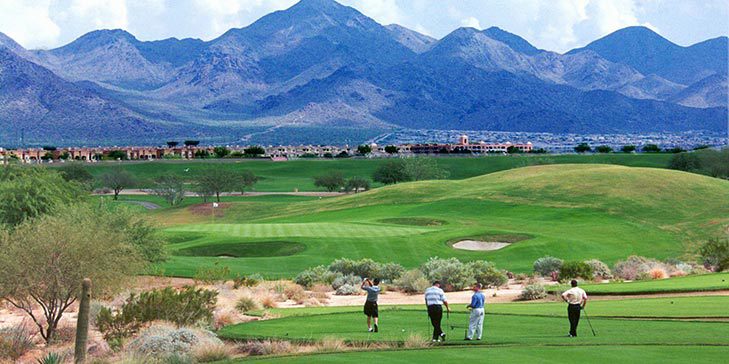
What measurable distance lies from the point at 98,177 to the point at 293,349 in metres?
131

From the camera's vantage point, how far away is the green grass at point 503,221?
166 feet

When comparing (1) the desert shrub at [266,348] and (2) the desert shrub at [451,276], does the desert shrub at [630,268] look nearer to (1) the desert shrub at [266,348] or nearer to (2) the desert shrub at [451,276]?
(2) the desert shrub at [451,276]

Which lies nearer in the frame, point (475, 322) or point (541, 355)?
point (541, 355)

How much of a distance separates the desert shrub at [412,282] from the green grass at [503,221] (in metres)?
7.02

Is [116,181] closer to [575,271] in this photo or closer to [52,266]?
[575,271]

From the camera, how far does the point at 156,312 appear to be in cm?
2803

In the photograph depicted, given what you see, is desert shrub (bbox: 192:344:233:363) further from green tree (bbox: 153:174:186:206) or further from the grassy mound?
green tree (bbox: 153:174:186:206)

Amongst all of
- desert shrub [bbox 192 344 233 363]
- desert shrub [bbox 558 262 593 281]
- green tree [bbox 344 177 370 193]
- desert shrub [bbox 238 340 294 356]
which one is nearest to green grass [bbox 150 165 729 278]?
desert shrub [bbox 558 262 593 281]

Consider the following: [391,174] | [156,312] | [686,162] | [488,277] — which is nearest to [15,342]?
[156,312]

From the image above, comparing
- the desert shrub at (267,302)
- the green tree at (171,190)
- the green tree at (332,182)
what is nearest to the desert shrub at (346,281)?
the desert shrub at (267,302)

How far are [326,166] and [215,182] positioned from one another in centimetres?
6939

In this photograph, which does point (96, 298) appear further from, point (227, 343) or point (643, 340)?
point (643, 340)

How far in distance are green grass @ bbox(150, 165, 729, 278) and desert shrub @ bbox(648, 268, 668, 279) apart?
5.92 metres

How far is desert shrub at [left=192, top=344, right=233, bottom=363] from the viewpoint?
834 inches
